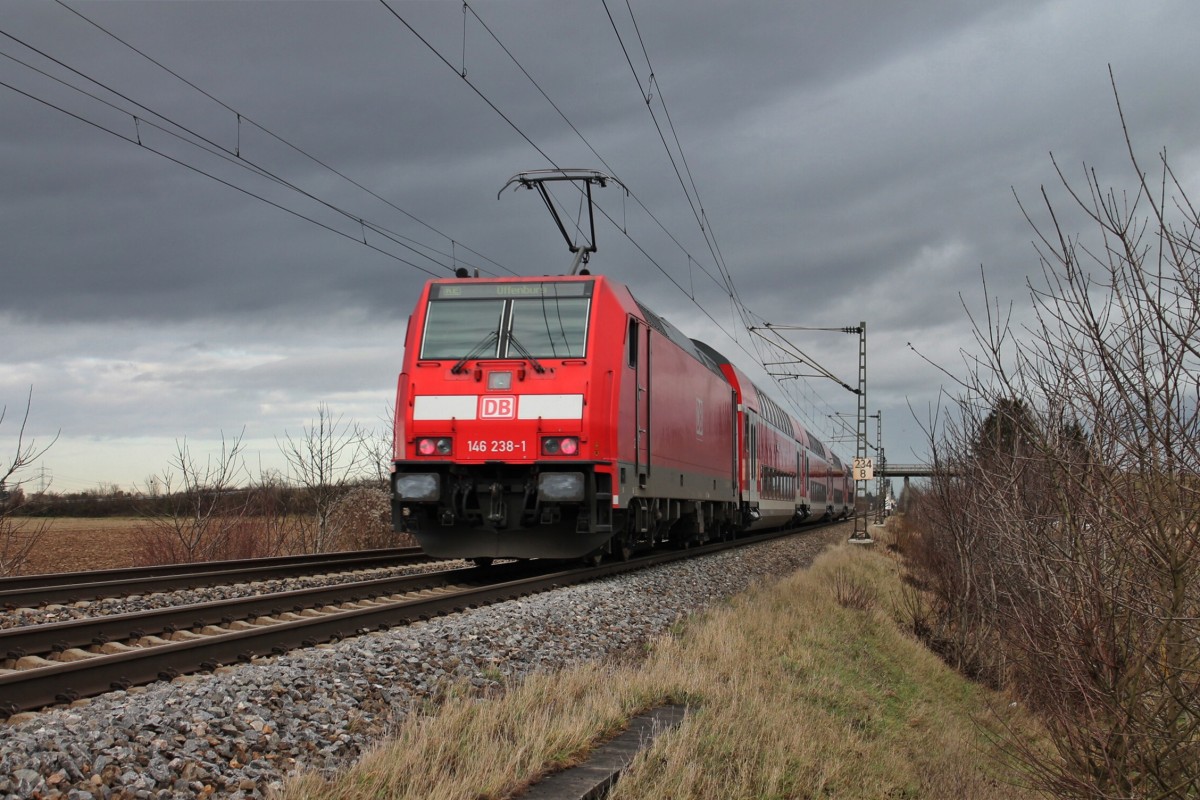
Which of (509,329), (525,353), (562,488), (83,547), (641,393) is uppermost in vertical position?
(509,329)

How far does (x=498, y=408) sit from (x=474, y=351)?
94cm

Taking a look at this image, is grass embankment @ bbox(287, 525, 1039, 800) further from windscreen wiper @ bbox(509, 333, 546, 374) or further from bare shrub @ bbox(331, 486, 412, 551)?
bare shrub @ bbox(331, 486, 412, 551)

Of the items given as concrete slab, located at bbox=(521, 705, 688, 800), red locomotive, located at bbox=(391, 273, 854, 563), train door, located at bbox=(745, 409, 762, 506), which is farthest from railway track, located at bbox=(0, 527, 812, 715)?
train door, located at bbox=(745, 409, 762, 506)

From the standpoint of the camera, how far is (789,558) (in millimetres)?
22531

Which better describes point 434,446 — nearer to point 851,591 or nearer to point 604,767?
point 851,591

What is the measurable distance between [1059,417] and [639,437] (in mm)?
8611

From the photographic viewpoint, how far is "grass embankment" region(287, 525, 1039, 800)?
4898 millimetres

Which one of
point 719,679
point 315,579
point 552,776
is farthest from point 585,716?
point 315,579

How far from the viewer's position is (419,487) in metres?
12.7

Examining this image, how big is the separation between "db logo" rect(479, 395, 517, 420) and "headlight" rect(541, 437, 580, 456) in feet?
1.75

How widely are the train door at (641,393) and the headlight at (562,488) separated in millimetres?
1727

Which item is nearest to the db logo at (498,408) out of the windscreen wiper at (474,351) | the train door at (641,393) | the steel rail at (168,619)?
the windscreen wiper at (474,351)

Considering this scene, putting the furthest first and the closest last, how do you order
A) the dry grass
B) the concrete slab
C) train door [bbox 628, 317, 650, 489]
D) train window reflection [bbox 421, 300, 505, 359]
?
the dry grass
train door [bbox 628, 317, 650, 489]
train window reflection [bbox 421, 300, 505, 359]
the concrete slab

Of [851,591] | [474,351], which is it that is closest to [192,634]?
[474,351]
